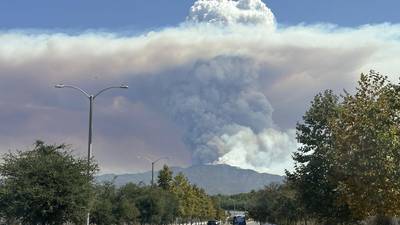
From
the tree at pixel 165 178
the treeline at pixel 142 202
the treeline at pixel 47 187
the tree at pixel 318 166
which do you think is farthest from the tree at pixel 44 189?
the tree at pixel 165 178

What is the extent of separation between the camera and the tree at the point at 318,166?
3928 cm

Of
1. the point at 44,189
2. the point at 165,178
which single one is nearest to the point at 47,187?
the point at 44,189

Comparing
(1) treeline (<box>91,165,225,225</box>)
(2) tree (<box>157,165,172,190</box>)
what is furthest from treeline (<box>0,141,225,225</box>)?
(2) tree (<box>157,165,172,190</box>)

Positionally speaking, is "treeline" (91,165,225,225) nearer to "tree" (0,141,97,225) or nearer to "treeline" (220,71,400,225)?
"tree" (0,141,97,225)

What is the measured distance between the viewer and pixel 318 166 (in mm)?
39906

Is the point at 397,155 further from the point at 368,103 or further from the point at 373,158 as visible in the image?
the point at 368,103

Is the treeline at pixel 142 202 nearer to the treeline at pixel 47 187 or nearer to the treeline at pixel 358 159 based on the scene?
the treeline at pixel 47 187

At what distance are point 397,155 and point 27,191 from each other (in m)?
20.6

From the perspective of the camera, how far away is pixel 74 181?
38656 millimetres

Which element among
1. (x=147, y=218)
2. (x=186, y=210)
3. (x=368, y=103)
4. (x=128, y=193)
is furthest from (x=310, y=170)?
(x=186, y=210)

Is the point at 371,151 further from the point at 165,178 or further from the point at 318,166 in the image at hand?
the point at 165,178

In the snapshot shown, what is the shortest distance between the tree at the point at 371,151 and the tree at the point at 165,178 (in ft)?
251

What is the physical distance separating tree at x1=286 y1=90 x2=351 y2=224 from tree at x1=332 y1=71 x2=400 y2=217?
7.66m

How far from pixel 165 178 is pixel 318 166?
6841cm
